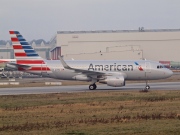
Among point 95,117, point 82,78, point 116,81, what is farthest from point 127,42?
point 95,117

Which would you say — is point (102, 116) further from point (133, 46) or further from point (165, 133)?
point (133, 46)

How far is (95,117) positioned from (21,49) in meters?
32.4

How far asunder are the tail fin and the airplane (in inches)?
18.8

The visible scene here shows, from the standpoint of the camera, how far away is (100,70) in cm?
5234

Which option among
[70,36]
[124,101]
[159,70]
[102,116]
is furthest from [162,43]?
[102,116]

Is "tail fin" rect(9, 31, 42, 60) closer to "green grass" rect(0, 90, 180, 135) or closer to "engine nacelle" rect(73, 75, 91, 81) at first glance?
"engine nacelle" rect(73, 75, 91, 81)

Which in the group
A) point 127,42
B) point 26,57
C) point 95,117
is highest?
point 127,42

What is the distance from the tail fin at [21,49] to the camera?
55781mm

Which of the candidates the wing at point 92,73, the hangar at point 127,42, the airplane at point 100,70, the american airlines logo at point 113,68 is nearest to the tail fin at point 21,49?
the airplane at point 100,70

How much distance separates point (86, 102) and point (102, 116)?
28.8ft

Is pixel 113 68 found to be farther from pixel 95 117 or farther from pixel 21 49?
pixel 95 117

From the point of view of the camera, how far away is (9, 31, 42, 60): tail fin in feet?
183

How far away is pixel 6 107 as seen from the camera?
32.3 metres

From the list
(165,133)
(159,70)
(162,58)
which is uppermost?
(162,58)
